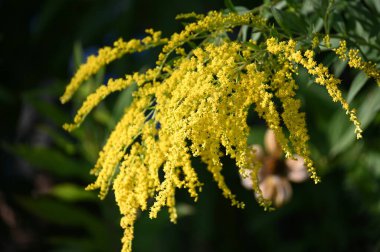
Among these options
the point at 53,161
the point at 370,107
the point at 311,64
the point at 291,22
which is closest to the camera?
the point at 311,64

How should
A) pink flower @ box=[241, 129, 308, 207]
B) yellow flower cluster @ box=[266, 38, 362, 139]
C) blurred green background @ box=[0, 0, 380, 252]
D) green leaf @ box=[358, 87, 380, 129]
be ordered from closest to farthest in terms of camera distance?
yellow flower cluster @ box=[266, 38, 362, 139], green leaf @ box=[358, 87, 380, 129], pink flower @ box=[241, 129, 308, 207], blurred green background @ box=[0, 0, 380, 252]

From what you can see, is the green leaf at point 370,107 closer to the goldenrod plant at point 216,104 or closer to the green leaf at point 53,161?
the goldenrod plant at point 216,104

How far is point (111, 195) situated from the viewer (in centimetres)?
312

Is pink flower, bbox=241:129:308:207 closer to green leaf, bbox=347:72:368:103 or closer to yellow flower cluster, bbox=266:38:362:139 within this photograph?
green leaf, bbox=347:72:368:103

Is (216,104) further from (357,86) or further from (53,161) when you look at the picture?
(53,161)

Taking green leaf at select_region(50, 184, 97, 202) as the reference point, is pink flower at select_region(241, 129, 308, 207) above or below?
below

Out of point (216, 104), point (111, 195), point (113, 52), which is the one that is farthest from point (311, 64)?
point (111, 195)

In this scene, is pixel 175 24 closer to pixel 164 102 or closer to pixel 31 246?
pixel 31 246

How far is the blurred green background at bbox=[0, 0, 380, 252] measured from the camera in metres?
3.04

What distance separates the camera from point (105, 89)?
162 centimetres

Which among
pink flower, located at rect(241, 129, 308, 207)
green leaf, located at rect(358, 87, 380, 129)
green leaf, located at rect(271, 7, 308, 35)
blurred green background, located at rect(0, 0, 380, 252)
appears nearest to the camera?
green leaf, located at rect(271, 7, 308, 35)

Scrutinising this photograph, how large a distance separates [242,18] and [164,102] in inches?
9.2

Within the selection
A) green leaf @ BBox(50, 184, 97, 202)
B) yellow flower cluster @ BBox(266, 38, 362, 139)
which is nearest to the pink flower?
green leaf @ BBox(50, 184, 97, 202)

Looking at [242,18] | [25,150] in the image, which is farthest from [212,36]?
[25,150]
